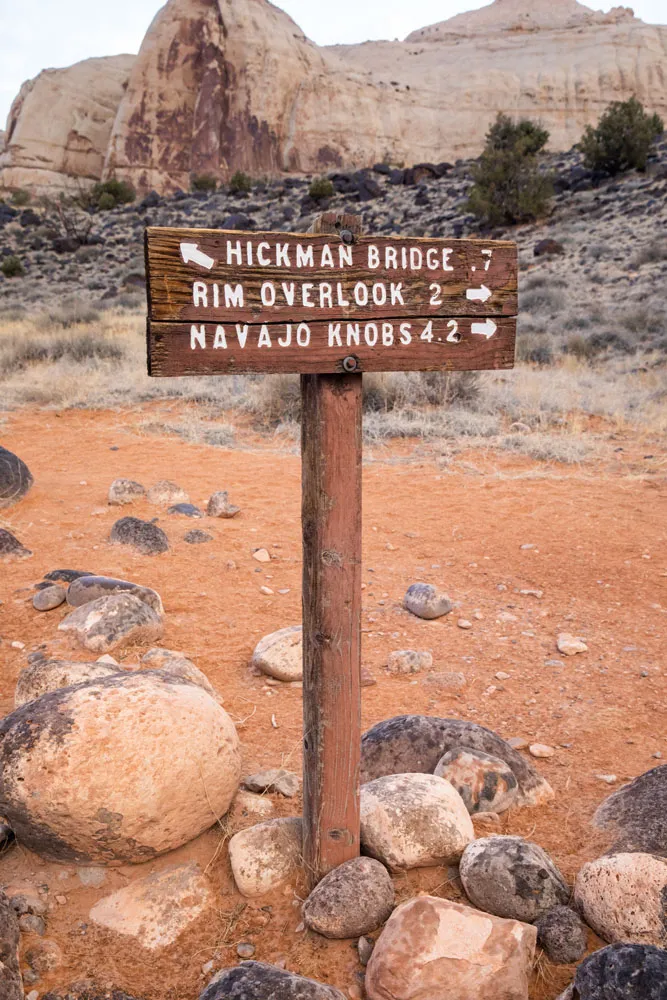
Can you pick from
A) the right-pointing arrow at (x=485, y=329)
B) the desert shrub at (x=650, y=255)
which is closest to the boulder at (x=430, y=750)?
the right-pointing arrow at (x=485, y=329)

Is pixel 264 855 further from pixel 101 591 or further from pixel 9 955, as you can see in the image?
pixel 101 591

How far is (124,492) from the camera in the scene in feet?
19.4

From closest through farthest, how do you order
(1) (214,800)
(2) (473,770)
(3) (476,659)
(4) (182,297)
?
(4) (182,297)
(1) (214,800)
(2) (473,770)
(3) (476,659)

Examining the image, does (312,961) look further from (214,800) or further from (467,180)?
(467,180)

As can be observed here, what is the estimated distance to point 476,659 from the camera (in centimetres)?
386

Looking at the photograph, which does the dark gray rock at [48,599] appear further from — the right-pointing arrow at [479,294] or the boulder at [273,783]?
the right-pointing arrow at [479,294]

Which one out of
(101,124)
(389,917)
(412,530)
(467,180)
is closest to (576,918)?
(389,917)

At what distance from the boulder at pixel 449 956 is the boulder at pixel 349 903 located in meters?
0.10

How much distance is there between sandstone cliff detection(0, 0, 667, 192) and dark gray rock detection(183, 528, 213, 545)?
3960 cm

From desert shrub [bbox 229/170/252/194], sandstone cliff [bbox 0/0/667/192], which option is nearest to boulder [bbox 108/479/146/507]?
desert shrub [bbox 229/170/252/194]

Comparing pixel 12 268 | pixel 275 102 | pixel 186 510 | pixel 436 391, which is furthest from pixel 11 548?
pixel 275 102

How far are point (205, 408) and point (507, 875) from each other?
27.7ft

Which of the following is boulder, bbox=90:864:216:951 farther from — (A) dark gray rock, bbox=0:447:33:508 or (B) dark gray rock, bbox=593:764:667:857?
(A) dark gray rock, bbox=0:447:33:508

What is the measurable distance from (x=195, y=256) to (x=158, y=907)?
1810mm
